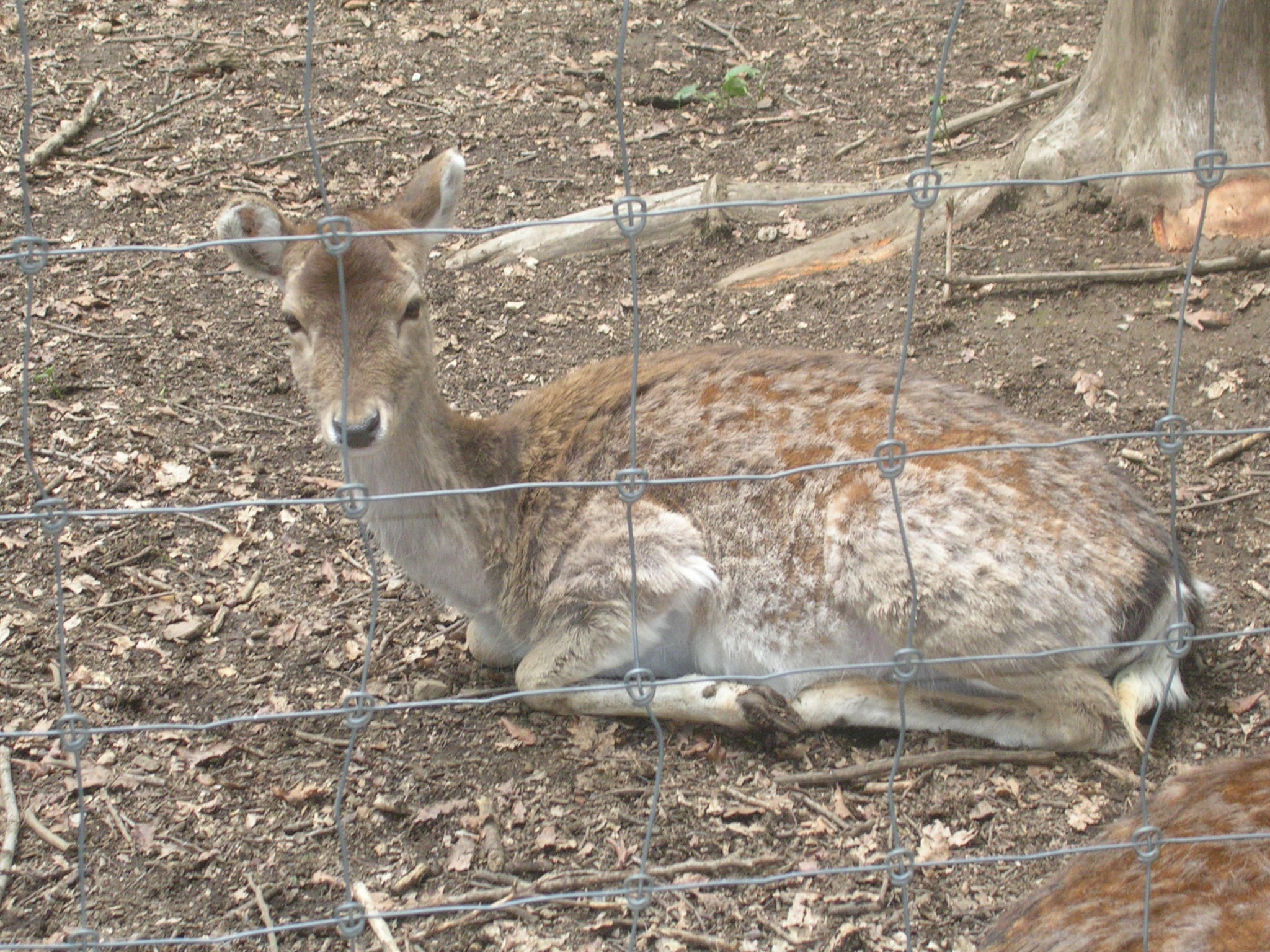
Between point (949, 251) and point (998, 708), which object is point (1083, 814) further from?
point (949, 251)

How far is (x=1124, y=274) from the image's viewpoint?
5.83 m

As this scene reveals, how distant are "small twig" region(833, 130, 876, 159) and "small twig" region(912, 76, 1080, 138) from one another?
0.90ft

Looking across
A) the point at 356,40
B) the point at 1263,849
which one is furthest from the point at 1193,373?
the point at 356,40

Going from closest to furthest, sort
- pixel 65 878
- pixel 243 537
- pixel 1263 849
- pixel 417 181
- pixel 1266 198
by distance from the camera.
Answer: pixel 1263 849 → pixel 65 878 → pixel 417 181 → pixel 243 537 → pixel 1266 198

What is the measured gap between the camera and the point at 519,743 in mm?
4211

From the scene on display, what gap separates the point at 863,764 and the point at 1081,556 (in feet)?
3.21

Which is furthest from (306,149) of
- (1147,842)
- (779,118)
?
(1147,842)

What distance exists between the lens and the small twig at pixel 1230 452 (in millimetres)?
5070

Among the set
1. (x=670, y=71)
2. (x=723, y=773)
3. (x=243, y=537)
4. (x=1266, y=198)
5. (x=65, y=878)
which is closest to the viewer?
(x=65, y=878)

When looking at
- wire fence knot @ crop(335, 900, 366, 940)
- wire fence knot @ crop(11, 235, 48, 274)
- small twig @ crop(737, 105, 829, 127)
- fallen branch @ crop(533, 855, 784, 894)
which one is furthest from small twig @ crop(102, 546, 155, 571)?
small twig @ crop(737, 105, 829, 127)

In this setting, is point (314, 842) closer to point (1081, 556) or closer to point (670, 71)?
point (1081, 556)

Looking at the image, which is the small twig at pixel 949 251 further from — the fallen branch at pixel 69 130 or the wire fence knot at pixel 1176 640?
the fallen branch at pixel 69 130

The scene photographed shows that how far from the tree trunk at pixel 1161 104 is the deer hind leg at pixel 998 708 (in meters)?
2.74

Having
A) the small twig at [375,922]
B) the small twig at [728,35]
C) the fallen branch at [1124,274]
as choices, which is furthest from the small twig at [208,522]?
the small twig at [728,35]
